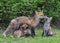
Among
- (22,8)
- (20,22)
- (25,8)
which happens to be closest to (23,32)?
(20,22)

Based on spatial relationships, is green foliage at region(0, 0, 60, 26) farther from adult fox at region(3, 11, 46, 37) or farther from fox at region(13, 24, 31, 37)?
fox at region(13, 24, 31, 37)

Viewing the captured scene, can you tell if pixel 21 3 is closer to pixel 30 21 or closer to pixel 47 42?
pixel 30 21

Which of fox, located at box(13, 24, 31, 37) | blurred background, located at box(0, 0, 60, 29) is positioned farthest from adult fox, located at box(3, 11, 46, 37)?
blurred background, located at box(0, 0, 60, 29)

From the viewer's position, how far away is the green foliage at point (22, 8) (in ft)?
43.5

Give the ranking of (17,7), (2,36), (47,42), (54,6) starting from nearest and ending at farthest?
(47,42), (2,36), (17,7), (54,6)

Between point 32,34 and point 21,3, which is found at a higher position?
point 21,3

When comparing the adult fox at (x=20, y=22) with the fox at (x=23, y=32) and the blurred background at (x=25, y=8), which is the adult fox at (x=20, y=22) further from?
the blurred background at (x=25, y=8)

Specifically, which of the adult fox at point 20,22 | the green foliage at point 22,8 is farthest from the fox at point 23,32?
the green foliage at point 22,8

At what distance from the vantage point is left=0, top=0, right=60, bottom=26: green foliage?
523 inches

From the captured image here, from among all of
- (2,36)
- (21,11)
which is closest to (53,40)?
(2,36)

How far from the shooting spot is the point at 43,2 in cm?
1398

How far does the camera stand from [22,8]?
529 inches

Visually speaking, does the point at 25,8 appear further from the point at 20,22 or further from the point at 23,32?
the point at 23,32

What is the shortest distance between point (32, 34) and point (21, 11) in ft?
7.56
